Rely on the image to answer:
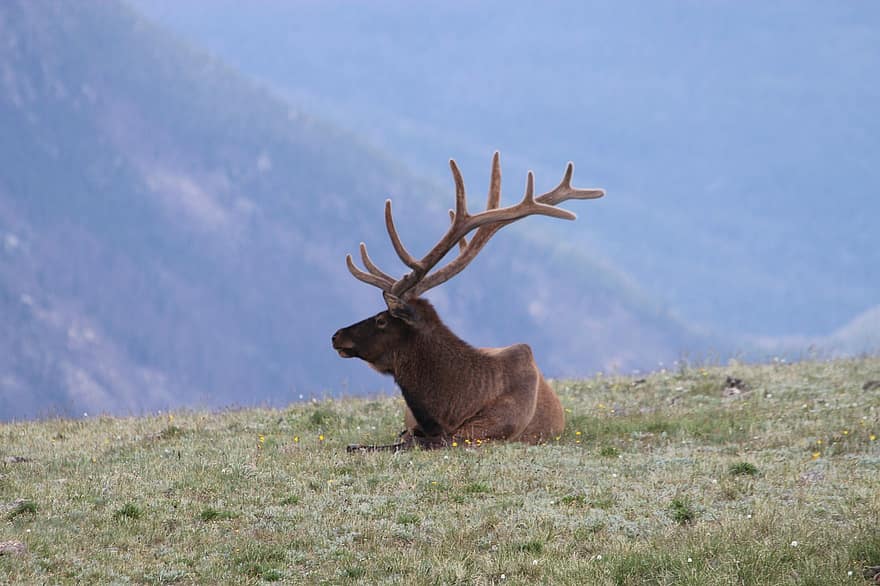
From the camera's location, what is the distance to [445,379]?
Result: 13055 mm

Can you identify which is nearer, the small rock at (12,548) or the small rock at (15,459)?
the small rock at (12,548)

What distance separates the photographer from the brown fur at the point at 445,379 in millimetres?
12922

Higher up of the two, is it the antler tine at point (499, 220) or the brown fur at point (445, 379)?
the antler tine at point (499, 220)

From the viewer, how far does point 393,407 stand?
51.7 feet

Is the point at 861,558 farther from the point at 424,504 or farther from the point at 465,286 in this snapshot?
the point at 465,286

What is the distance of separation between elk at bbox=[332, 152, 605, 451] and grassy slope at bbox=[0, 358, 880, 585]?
2.07 ft

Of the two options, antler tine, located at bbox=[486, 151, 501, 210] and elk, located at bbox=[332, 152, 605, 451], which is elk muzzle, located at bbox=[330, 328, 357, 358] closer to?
elk, located at bbox=[332, 152, 605, 451]

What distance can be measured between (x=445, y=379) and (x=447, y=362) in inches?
7.4

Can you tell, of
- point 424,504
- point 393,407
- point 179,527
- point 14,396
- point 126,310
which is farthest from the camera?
point 126,310

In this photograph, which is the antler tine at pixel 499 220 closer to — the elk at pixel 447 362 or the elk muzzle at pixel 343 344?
the elk at pixel 447 362

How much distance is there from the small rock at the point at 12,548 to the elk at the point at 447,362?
4746 millimetres

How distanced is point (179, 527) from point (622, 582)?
3055mm

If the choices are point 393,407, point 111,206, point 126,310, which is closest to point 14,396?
point 126,310

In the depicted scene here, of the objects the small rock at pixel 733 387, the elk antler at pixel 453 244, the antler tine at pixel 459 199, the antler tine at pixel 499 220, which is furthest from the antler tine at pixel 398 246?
the small rock at pixel 733 387
